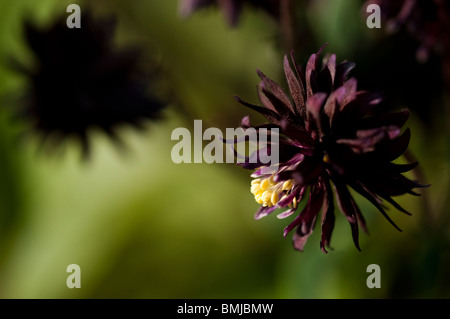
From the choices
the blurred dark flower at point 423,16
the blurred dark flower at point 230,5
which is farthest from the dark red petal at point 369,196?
the blurred dark flower at point 230,5

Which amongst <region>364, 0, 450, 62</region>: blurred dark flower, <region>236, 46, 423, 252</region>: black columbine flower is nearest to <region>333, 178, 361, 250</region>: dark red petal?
<region>236, 46, 423, 252</region>: black columbine flower

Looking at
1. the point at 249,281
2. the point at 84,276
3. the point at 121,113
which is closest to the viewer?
the point at 121,113

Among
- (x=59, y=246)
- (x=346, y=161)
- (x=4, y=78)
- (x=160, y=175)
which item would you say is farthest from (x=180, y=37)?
(x=346, y=161)

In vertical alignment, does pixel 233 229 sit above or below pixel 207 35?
below

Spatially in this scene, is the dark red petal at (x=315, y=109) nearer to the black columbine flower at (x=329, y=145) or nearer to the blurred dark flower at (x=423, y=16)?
the black columbine flower at (x=329, y=145)

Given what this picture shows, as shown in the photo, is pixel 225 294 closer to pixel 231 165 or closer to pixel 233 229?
pixel 233 229

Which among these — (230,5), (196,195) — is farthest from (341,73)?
(196,195)

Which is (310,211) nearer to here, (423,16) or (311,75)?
(311,75)
